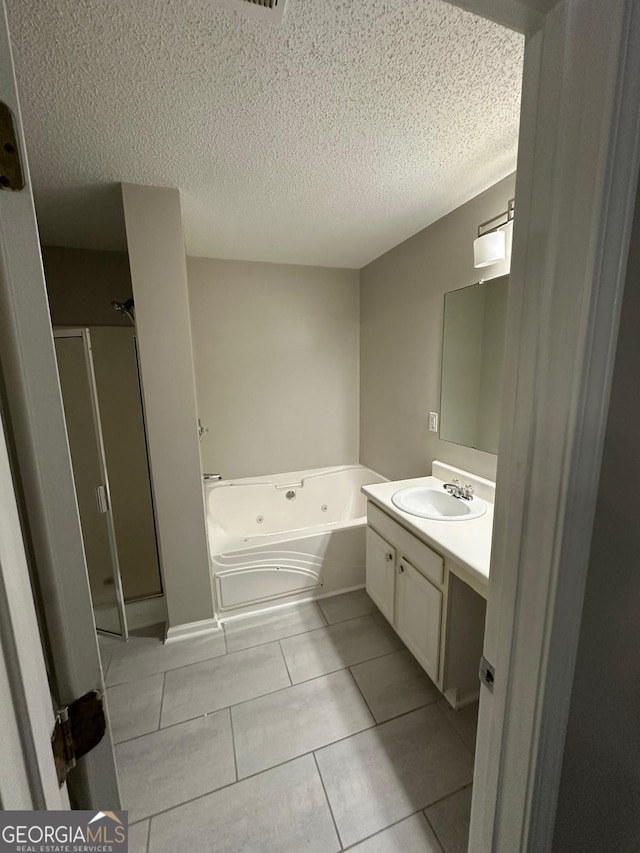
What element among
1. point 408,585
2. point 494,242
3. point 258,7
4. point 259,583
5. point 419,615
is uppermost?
point 258,7

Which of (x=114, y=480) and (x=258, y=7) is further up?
(x=258, y=7)

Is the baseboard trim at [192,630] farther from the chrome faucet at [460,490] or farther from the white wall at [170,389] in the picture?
the chrome faucet at [460,490]

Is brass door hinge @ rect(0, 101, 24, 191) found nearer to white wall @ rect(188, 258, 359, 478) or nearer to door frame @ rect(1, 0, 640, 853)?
door frame @ rect(1, 0, 640, 853)

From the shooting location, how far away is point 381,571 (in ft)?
6.23

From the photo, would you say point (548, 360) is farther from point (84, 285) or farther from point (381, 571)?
point (84, 285)

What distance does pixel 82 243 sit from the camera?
83.8 inches

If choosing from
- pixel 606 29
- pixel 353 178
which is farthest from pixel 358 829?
pixel 353 178

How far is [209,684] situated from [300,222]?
2578 mm

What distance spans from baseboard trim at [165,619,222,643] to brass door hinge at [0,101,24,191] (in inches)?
86.0

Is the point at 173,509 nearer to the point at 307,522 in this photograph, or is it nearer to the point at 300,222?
the point at 307,522

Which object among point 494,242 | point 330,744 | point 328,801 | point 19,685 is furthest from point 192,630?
→ point 494,242

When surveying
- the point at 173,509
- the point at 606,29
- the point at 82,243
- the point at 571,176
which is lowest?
the point at 173,509

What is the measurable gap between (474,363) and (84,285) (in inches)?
101

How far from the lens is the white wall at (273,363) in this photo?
262 cm
